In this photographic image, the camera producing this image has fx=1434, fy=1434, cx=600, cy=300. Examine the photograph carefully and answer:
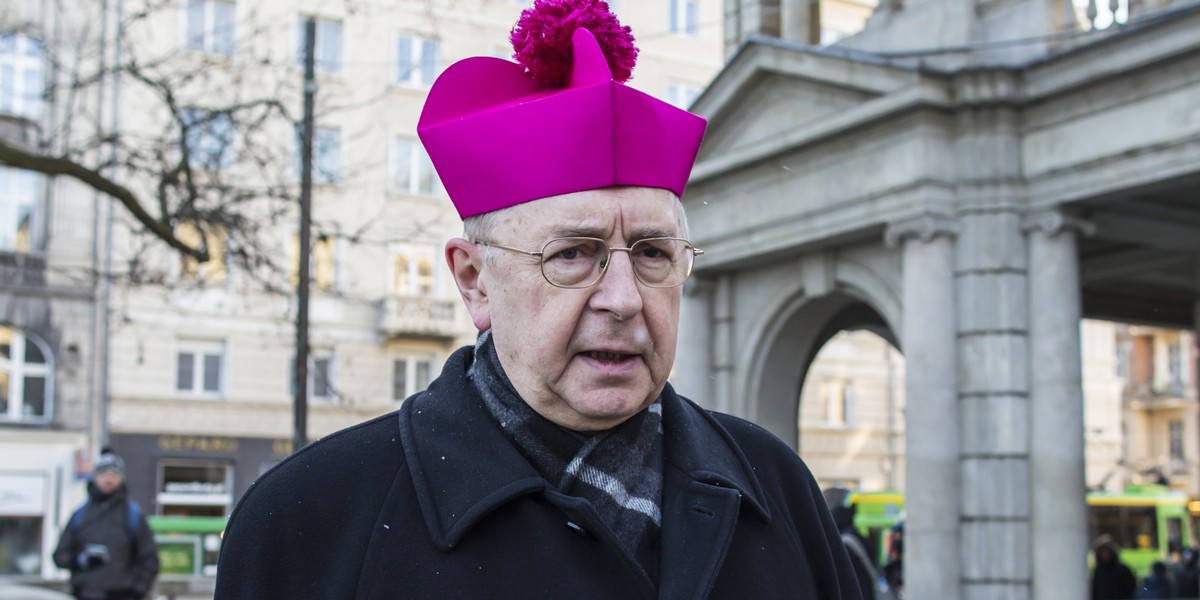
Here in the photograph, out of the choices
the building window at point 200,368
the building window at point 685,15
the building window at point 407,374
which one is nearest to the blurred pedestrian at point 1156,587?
the building window at point 685,15

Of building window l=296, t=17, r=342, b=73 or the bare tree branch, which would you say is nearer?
the bare tree branch

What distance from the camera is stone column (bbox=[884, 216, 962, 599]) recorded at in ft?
41.0

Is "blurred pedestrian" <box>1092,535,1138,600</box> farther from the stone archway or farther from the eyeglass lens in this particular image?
the eyeglass lens

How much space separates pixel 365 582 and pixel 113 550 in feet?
31.0

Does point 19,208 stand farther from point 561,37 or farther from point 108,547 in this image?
point 561,37

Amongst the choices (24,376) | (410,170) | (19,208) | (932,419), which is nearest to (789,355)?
(932,419)

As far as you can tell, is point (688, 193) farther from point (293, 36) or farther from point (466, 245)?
point (293, 36)

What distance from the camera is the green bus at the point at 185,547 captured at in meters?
26.0

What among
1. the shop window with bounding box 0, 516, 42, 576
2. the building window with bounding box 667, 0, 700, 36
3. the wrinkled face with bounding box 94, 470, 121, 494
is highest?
the building window with bounding box 667, 0, 700, 36

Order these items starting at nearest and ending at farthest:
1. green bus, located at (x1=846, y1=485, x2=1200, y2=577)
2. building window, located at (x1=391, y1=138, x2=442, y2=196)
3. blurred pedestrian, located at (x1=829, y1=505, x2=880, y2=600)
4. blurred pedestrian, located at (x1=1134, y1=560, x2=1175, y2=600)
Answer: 1. blurred pedestrian, located at (x1=829, y1=505, x2=880, y2=600)
2. blurred pedestrian, located at (x1=1134, y1=560, x2=1175, y2=600)
3. green bus, located at (x1=846, y1=485, x2=1200, y2=577)
4. building window, located at (x1=391, y1=138, x2=442, y2=196)

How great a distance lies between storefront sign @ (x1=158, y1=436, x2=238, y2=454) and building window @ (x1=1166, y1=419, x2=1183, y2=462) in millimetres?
44142

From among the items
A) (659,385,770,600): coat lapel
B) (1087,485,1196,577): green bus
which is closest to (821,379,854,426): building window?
(1087,485,1196,577): green bus

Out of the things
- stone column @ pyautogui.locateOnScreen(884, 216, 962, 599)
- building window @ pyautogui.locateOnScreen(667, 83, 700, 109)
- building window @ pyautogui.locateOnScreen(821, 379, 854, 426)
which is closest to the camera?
stone column @ pyautogui.locateOnScreen(884, 216, 962, 599)

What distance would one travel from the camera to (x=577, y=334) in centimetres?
232
